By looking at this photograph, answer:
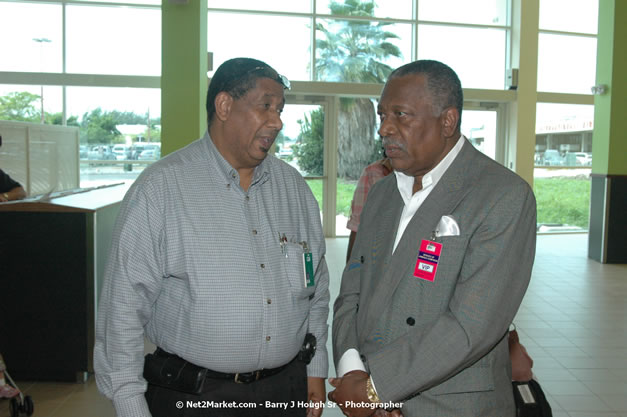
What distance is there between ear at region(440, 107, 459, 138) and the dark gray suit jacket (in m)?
0.08

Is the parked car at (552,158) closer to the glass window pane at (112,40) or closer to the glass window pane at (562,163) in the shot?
the glass window pane at (562,163)

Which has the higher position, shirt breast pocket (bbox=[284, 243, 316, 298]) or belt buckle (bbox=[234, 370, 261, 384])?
shirt breast pocket (bbox=[284, 243, 316, 298])

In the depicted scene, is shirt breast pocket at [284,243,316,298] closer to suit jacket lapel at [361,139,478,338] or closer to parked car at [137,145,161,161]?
Result: suit jacket lapel at [361,139,478,338]

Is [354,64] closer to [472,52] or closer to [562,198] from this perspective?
[472,52]

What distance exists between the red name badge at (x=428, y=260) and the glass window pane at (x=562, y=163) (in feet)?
35.6

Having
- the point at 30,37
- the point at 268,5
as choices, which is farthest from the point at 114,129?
the point at 268,5

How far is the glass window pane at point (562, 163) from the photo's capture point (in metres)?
11.7

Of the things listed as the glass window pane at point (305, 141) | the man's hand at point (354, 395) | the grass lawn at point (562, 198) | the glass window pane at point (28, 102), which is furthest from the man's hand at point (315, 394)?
the grass lawn at point (562, 198)

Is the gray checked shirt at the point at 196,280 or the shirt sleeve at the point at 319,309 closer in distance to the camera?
→ the gray checked shirt at the point at 196,280

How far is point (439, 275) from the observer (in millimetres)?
1572

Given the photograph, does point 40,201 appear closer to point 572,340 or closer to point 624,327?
point 572,340

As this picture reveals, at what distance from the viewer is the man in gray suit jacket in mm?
1510

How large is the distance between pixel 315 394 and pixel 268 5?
10016mm

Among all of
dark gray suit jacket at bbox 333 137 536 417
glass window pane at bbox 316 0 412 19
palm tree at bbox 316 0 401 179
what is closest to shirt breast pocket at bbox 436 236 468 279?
dark gray suit jacket at bbox 333 137 536 417
